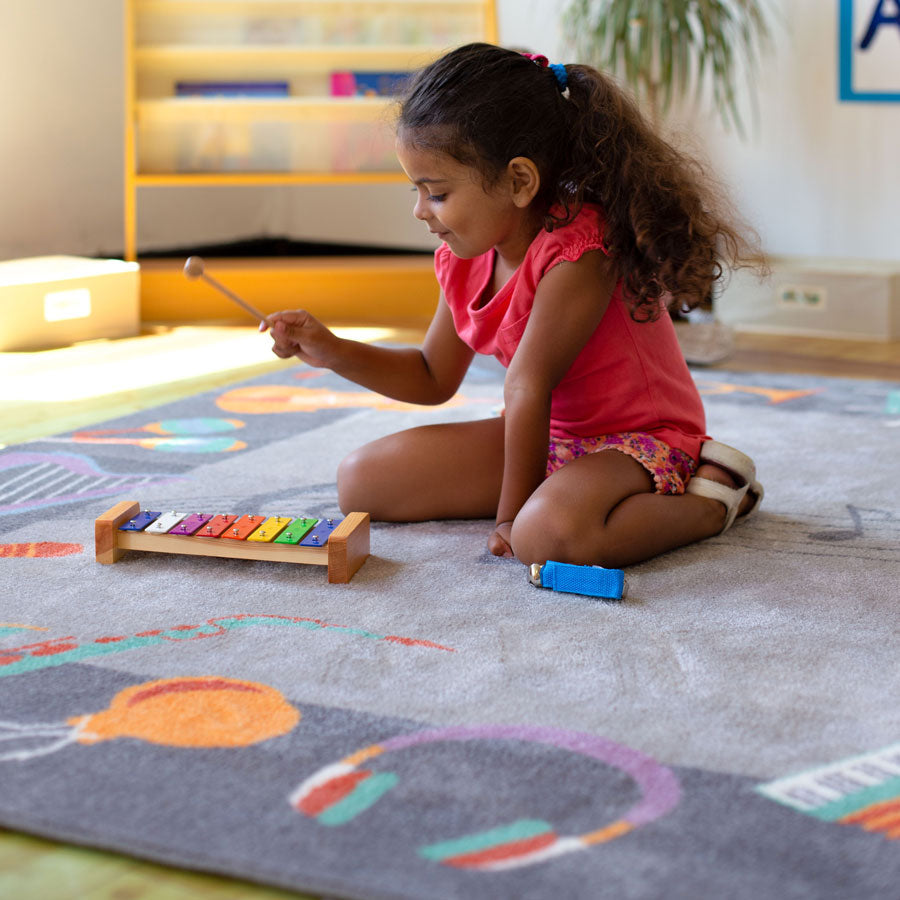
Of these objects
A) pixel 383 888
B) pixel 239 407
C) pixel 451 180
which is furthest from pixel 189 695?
pixel 239 407

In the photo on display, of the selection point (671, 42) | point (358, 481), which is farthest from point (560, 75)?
point (671, 42)

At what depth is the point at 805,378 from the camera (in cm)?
204

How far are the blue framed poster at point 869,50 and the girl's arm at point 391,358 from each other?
5.16 ft

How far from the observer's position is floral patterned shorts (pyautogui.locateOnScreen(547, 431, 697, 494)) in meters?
1.20

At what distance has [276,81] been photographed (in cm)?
275

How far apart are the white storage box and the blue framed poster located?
1578 millimetres

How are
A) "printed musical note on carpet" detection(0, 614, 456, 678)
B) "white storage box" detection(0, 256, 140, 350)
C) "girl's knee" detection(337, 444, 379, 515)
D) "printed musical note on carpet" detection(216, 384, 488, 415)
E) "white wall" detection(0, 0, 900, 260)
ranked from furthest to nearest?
"white wall" detection(0, 0, 900, 260)
"white storage box" detection(0, 256, 140, 350)
"printed musical note on carpet" detection(216, 384, 488, 415)
"girl's knee" detection(337, 444, 379, 515)
"printed musical note on carpet" detection(0, 614, 456, 678)

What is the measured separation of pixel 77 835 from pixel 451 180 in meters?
0.69

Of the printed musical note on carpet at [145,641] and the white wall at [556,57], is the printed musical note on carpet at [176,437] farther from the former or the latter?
the white wall at [556,57]

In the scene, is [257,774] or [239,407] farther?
[239,407]

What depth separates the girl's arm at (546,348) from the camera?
115cm

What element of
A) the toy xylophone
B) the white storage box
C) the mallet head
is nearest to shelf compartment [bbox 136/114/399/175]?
the white storage box

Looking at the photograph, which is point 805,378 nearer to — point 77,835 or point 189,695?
point 189,695

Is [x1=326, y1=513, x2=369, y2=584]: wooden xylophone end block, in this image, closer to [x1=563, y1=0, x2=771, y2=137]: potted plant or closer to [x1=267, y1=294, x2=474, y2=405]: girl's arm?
[x1=267, y1=294, x2=474, y2=405]: girl's arm
